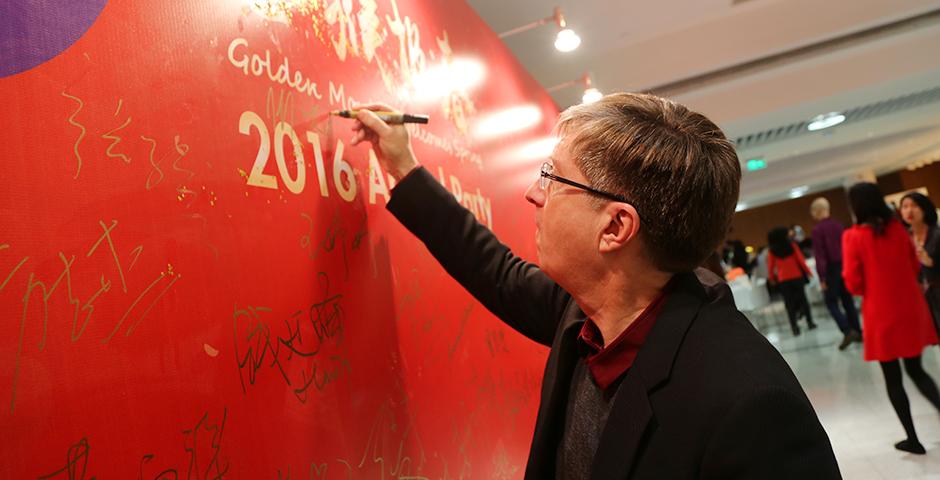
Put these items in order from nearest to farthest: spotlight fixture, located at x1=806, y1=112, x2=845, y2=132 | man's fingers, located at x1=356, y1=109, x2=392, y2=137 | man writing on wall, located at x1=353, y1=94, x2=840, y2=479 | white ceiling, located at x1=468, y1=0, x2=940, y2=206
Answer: man writing on wall, located at x1=353, y1=94, x2=840, y2=479, man's fingers, located at x1=356, y1=109, x2=392, y2=137, white ceiling, located at x1=468, y1=0, x2=940, y2=206, spotlight fixture, located at x1=806, y1=112, x2=845, y2=132

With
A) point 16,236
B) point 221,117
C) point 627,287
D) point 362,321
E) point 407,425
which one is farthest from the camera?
point 407,425

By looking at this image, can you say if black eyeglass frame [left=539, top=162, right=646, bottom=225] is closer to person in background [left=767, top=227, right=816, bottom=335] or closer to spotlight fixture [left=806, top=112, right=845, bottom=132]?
person in background [left=767, top=227, right=816, bottom=335]

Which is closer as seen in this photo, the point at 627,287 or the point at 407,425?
the point at 627,287

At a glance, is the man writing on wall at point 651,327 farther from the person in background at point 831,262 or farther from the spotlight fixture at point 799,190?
the spotlight fixture at point 799,190

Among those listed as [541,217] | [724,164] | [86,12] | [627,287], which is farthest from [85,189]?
[724,164]

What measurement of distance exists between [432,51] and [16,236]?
1624mm

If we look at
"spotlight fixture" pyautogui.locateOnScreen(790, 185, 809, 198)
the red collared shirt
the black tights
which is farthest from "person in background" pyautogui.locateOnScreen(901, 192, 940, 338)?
"spotlight fixture" pyautogui.locateOnScreen(790, 185, 809, 198)

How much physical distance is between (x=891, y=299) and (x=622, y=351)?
3.21 m

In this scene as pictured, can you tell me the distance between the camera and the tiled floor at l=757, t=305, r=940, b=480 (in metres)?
3.40

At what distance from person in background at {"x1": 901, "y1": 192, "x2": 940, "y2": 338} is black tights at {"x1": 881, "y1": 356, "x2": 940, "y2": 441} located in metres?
0.35

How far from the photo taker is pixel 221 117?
3.79 ft

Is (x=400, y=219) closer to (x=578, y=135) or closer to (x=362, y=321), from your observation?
(x=362, y=321)
